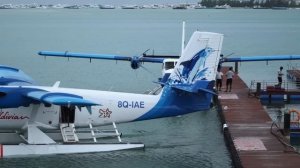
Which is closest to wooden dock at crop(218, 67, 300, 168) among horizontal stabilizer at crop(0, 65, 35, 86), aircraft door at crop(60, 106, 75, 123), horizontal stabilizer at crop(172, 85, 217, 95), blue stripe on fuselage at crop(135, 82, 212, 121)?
blue stripe on fuselage at crop(135, 82, 212, 121)

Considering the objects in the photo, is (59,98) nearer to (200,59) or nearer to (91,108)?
(91,108)

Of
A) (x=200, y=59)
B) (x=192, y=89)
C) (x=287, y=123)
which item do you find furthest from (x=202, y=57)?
(x=287, y=123)

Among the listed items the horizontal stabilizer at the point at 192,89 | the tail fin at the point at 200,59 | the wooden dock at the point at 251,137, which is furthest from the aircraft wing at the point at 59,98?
the wooden dock at the point at 251,137

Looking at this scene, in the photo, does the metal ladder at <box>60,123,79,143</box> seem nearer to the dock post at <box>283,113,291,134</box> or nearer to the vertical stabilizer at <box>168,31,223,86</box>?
the vertical stabilizer at <box>168,31,223,86</box>

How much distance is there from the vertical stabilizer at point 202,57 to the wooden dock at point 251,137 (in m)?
2.67

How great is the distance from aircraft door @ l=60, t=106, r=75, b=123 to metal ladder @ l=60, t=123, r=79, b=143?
157mm

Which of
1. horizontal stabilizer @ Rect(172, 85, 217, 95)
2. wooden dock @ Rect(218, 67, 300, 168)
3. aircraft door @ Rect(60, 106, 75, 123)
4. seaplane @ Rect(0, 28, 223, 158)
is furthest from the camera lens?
aircraft door @ Rect(60, 106, 75, 123)

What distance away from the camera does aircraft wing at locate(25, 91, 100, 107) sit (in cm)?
2336

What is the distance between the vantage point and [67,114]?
2631cm

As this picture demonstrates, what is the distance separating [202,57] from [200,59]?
11cm

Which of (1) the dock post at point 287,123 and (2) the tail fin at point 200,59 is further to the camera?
(1) the dock post at point 287,123

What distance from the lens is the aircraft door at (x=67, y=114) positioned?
26.2 metres

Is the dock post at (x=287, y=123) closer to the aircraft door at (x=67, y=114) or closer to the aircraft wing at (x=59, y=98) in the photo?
the aircraft wing at (x=59, y=98)

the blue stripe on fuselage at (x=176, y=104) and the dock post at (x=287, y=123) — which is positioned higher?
the blue stripe on fuselage at (x=176, y=104)
